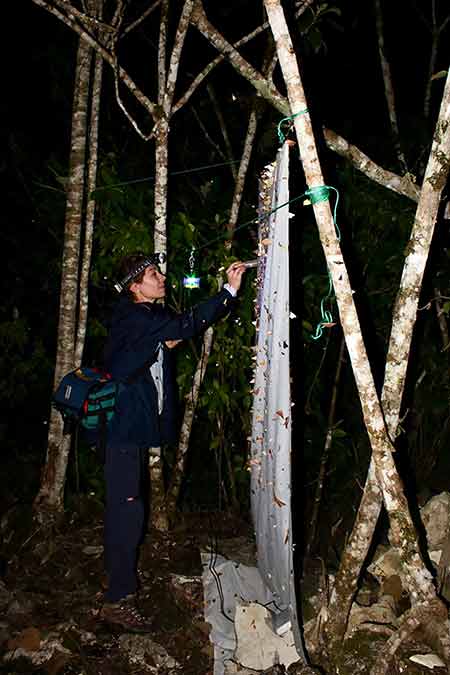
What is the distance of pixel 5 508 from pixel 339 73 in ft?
16.7

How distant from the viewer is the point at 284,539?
236cm

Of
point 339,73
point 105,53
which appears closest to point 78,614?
point 105,53

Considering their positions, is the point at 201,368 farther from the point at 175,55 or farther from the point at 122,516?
the point at 175,55

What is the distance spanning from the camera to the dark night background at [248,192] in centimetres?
375

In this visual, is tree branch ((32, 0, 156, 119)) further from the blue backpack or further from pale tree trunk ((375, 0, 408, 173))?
pale tree trunk ((375, 0, 408, 173))

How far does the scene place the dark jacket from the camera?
109 inches

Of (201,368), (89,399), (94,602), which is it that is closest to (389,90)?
(201,368)

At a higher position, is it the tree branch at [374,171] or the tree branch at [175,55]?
the tree branch at [175,55]

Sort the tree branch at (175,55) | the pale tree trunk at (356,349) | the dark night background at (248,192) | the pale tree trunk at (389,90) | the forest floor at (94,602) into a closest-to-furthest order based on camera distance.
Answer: the pale tree trunk at (356,349)
the forest floor at (94,602)
the tree branch at (175,55)
the dark night background at (248,192)
the pale tree trunk at (389,90)

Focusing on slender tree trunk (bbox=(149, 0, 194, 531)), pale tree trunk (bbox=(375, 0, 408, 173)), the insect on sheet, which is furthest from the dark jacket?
pale tree trunk (bbox=(375, 0, 408, 173))

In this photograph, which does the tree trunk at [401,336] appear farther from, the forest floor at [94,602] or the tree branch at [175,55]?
the tree branch at [175,55]

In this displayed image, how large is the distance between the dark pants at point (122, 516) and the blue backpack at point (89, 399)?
0.18m

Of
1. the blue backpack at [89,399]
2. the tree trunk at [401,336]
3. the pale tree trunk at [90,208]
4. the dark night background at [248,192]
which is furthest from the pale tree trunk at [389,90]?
the blue backpack at [89,399]

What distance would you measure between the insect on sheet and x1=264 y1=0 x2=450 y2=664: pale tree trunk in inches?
10.2
